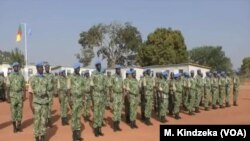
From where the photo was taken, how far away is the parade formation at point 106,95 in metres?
10.2

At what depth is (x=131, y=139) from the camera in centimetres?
1131

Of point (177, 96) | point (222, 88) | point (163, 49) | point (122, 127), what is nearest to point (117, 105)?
point (122, 127)

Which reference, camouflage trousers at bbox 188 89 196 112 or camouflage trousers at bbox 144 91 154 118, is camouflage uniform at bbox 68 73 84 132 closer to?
camouflage trousers at bbox 144 91 154 118

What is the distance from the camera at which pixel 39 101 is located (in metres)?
9.99

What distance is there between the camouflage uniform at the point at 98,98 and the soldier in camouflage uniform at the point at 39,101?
69.0 inches

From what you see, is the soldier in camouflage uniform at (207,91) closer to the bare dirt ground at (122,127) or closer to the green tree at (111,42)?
the bare dirt ground at (122,127)

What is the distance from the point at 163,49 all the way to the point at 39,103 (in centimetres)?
4009

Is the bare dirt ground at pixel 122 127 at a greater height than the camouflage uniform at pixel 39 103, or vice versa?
the camouflage uniform at pixel 39 103

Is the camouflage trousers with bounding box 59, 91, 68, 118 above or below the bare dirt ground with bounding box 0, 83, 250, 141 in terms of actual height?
above

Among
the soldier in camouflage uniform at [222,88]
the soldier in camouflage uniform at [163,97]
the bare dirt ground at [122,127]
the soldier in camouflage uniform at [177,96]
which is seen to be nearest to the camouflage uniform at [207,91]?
the bare dirt ground at [122,127]

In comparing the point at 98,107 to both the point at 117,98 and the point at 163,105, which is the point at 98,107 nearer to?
the point at 117,98

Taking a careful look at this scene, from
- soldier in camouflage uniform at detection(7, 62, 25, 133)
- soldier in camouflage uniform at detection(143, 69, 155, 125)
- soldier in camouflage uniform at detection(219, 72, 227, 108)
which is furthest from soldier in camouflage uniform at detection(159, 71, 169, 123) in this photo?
soldier in camouflage uniform at detection(219, 72, 227, 108)

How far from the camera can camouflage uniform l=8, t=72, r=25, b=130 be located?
1209cm

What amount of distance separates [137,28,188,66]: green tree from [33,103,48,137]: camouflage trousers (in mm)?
38265
